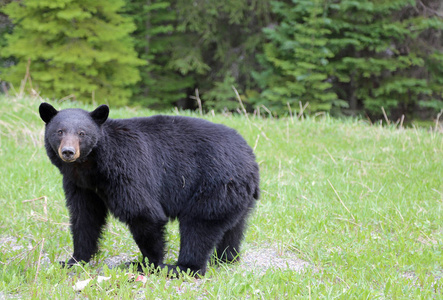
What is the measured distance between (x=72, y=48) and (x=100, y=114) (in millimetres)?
11873

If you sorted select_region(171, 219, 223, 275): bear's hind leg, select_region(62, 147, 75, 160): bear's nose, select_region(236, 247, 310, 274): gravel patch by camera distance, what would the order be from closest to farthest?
select_region(62, 147, 75, 160): bear's nose → select_region(171, 219, 223, 275): bear's hind leg → select_region(236, 247, 310, 274): gravel patch

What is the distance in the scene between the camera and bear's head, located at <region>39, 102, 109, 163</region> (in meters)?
2.79

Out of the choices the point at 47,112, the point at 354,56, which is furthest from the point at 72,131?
the point at 354,56

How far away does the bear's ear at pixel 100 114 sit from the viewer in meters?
3.07

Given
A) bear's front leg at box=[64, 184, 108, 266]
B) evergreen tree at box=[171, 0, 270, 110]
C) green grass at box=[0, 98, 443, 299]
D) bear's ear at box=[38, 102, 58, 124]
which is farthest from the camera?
evergreen tree at box=[171, 0, 270, 110]

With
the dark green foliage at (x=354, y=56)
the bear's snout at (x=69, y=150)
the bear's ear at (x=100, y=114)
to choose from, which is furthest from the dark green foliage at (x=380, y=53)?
the bear's snout at (x=69, y=150)

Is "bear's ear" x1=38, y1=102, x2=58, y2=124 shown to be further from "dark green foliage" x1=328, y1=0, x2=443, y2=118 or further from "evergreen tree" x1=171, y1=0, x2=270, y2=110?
"evergreen tree" x1=171, y1=0, x2=270, y2=110

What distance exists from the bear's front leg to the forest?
389 inches

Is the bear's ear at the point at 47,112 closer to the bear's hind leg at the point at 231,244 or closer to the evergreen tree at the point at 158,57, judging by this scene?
the bear's hind leg at the point at 231,244

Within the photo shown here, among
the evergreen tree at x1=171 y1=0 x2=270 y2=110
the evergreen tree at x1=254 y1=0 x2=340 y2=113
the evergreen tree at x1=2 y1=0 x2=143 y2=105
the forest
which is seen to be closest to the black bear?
the forest

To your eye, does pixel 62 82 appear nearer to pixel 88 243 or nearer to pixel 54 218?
pixel 54 218

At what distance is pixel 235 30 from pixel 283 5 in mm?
3114

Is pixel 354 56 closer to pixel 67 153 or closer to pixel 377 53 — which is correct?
pixel 377 53

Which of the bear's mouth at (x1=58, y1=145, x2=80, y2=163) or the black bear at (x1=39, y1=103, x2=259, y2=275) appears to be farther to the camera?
the black bear at (x1=39, y1=103, x2=259, y2=275)
